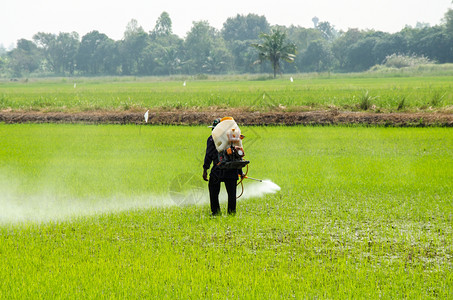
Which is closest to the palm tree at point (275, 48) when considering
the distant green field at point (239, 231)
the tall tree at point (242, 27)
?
the tall tree at point (242, 27)

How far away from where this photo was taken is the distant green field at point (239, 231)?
16.1 ft

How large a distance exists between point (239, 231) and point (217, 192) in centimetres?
80

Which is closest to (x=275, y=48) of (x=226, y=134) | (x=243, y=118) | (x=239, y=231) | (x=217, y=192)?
(x=243, y=118)

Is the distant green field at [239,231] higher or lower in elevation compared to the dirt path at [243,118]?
lower

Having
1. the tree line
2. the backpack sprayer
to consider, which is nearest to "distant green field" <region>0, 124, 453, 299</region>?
the backpack sprayer

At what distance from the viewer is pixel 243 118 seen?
2062 cm

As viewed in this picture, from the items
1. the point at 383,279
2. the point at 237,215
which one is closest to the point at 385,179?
the point at 237,215

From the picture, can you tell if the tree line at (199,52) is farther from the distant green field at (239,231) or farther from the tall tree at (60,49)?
the distant green field at (239,231)

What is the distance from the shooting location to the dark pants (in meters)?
7.11

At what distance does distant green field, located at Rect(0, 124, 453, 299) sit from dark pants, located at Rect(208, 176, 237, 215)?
0.57 feet

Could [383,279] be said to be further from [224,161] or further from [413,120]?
[413,120]

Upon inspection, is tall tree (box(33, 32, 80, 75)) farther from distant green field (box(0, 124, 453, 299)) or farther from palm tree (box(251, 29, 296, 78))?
distant green field (box(0, 124, 453, 299))

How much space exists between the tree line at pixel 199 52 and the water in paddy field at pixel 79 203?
64.5 m

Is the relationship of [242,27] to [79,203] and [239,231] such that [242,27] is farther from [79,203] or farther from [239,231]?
[239,231]
